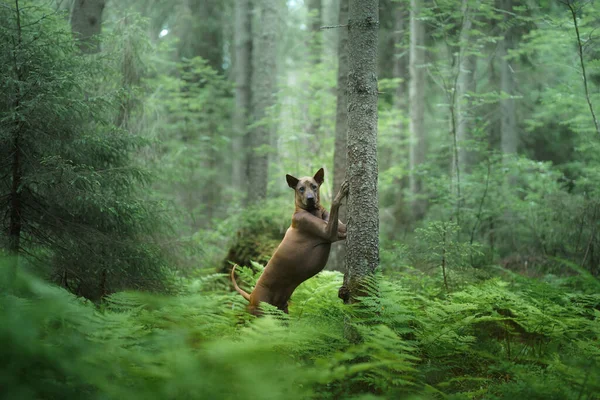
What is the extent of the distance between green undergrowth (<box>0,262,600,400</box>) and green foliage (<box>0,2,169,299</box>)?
151cm

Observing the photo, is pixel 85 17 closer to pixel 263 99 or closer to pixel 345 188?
pixel 345 188

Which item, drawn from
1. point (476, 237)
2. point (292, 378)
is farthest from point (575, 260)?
point (292, 378)

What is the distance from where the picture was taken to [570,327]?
4855mm

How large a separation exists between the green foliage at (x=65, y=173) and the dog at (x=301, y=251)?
187 cm

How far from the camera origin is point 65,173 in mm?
5363

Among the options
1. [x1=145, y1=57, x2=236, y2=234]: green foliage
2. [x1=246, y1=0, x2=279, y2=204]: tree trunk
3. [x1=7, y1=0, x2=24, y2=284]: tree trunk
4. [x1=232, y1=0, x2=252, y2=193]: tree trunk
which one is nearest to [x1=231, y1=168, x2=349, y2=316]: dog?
[x1=7, y1=0, x2=24, y2=284]: tree trunk

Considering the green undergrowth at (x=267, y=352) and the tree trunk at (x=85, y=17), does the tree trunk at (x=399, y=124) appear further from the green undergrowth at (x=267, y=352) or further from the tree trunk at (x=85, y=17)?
the green undergrowth at (x=267, y=352)

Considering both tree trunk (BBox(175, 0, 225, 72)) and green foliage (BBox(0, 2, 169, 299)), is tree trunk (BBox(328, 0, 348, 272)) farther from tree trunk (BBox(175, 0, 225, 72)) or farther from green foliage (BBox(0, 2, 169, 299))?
tree trunk (BBox(175, 0, 225, 72))

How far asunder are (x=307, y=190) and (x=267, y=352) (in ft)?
9.15

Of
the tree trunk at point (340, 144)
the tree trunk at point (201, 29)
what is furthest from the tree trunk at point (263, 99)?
the tree trunk at point (201, 29)

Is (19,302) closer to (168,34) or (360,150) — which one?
(360,150)

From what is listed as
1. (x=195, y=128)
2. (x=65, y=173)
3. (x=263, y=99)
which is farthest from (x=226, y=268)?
(x=195, y=128)

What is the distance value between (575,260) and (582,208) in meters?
1.12

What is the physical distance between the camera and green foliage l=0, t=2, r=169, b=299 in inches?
209
